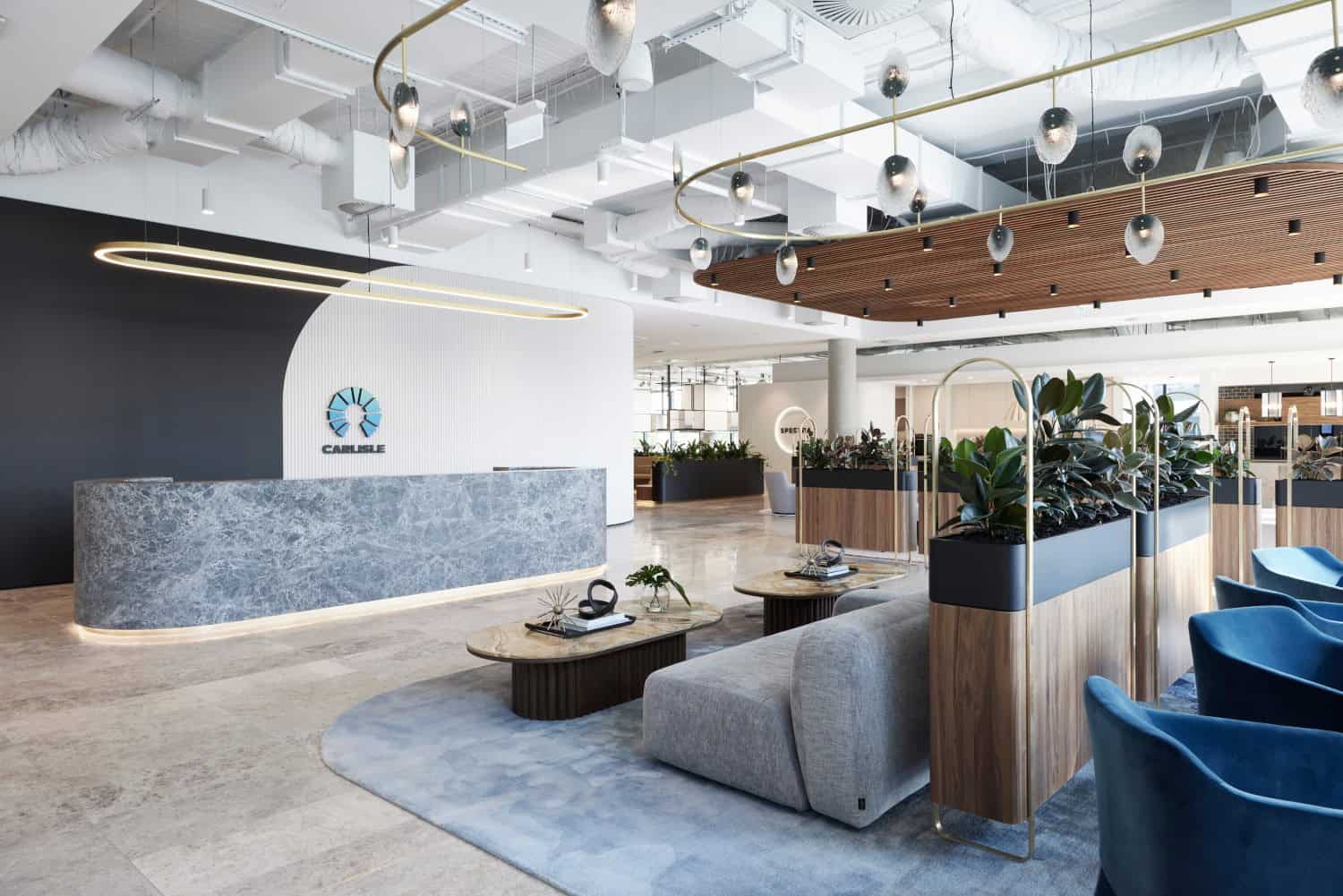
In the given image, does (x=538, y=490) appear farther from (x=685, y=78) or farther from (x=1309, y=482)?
(x=1309, y=482)

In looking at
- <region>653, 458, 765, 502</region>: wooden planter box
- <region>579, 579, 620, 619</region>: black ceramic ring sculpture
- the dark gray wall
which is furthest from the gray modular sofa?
<region>653, 458, 765, 502</region>: wooden planter box

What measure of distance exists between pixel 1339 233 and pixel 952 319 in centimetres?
743

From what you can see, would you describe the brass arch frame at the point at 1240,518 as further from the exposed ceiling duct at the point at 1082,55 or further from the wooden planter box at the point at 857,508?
the wooden planter box at the point at 857,508

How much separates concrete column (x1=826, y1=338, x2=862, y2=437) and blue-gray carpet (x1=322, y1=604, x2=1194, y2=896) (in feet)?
45.4

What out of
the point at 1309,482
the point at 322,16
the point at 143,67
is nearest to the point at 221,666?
the point at 322,16

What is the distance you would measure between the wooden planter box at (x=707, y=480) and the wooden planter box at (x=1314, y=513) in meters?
11.9

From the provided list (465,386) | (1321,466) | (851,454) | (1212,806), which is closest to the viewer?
(1212,806)

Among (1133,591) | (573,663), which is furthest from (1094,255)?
(573,663)

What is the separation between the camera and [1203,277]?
1099 centimetres

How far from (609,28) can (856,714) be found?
240 cm

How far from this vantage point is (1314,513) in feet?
23.9

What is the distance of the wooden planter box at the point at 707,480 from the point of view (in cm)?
1812

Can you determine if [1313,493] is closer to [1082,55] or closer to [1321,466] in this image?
[1321,466]

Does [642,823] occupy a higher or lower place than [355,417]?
lower
